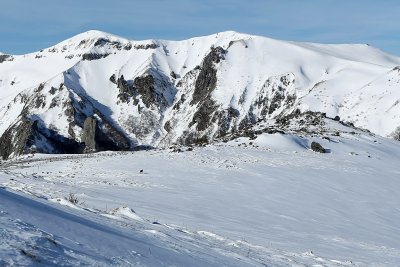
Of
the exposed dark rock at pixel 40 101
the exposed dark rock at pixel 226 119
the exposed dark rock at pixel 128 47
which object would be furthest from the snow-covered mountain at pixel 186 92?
the exposed dark rock at pixel 128 47

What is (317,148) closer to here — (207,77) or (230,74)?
(230,74)

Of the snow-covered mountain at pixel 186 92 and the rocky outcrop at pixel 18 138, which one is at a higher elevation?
the snow-covered mountain at pixel 186 92

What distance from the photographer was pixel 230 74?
→ 429 feet

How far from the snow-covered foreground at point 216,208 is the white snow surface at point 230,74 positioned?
53.2 m

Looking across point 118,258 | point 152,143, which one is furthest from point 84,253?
point 152,143

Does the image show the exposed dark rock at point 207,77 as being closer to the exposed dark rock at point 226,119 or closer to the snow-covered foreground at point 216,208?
the exposed dark rock at point 226,119

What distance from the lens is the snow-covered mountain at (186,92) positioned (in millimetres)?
99000

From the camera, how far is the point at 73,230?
6832 mm

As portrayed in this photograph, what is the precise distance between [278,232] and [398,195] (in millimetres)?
11131

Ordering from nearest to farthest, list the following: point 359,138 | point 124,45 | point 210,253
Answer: point 210,253 → point 359,138 → point 124,45

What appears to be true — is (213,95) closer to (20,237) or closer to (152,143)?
(152,143)

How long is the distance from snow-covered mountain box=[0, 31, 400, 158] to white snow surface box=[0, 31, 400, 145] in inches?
12.4

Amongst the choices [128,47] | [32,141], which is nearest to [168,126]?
[32,141]

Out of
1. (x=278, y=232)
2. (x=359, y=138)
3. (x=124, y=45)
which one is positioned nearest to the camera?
(x=278, y=232)
